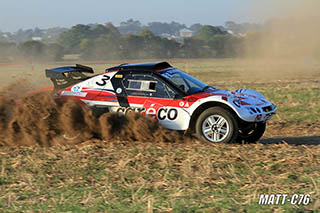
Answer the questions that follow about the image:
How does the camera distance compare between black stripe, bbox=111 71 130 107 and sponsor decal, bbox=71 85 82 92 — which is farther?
sponsor decal, bbox=71 85 82 92

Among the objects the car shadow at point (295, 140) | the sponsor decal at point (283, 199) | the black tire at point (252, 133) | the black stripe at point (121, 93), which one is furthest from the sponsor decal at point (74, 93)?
the sponsor decal at point (283, 199)

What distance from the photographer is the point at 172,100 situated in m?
7.85

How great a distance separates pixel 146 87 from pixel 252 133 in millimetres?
2393

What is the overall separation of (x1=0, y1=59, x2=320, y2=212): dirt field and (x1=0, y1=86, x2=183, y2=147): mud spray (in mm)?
19

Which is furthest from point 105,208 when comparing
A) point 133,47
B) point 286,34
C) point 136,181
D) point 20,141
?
point 133,47

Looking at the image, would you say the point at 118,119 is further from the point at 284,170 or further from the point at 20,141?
the point at 284,170

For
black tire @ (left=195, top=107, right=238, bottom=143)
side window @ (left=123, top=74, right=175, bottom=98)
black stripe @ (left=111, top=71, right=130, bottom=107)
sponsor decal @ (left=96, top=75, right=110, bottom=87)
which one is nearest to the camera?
black tire @ (left=195, top=107, right=238, bottom=143)

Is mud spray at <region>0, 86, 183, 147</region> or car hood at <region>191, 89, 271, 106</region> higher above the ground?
car hood at <region>191, 89, 271, 106</region>

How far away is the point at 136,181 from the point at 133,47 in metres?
42.3

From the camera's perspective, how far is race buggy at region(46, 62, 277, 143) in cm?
756

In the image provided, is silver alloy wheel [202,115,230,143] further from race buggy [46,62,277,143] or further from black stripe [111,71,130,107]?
black stripe [111,71,130,107]

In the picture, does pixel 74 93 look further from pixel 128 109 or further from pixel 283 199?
pixel 283 199

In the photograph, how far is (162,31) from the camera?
484ft

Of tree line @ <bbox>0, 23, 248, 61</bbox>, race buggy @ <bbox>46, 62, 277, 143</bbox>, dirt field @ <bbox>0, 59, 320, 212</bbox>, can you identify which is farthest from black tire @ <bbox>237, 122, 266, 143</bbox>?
tree line @ <bbox>0, 23, 248, 61</bbox>
